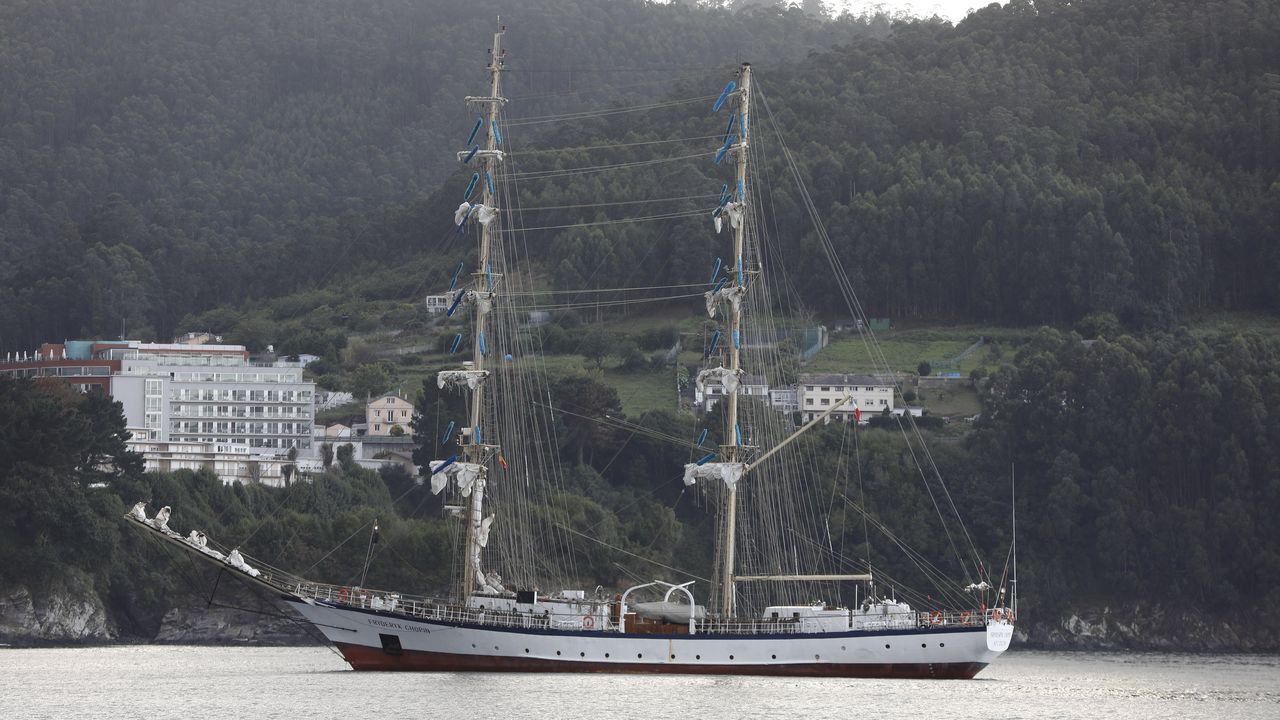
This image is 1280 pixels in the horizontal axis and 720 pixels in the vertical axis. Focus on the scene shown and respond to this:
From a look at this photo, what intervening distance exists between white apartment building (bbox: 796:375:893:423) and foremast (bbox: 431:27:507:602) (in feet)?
218

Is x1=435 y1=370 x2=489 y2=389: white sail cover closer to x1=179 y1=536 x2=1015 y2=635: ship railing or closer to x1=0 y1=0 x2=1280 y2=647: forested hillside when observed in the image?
x1=179 y1=536 x2=1015 y2=635: ship railing

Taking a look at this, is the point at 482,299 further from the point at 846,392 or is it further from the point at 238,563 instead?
the point at 846,392

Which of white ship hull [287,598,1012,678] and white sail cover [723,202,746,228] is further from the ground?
white sail cover [723,202,746,228]

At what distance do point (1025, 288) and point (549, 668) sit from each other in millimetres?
96658

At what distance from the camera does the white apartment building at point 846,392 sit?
14675 centimetres

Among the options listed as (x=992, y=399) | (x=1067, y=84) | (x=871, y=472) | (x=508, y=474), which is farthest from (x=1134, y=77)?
(x=508, y=474)

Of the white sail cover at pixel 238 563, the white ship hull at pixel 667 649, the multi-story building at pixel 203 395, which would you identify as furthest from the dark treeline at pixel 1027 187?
the white sail cover at pixel 238 563

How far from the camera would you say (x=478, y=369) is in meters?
80.0

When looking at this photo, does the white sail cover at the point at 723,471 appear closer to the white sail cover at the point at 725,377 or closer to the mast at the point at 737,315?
the mast at the point at 737,315

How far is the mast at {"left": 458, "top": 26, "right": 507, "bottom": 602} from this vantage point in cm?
7850

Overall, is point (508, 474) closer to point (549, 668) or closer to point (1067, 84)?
point (549, 668)

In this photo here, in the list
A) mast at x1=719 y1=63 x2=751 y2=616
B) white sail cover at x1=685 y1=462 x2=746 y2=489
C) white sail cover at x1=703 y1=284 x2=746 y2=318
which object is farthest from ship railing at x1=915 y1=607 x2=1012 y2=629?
white sail cover at x1=703 y1=284 x2=746 y2=318

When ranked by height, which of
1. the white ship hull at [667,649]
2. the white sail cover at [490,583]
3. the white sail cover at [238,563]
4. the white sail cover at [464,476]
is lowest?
the white ship hull at [667,649]

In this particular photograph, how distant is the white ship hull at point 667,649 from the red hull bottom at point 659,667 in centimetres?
4
